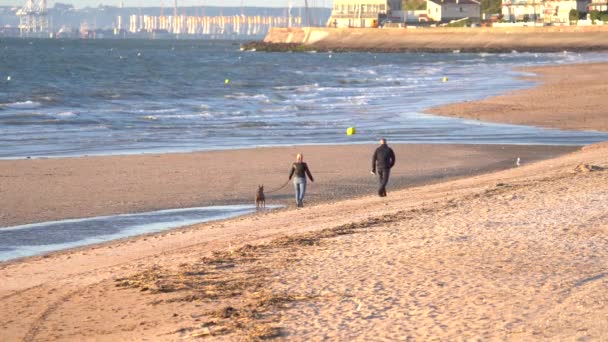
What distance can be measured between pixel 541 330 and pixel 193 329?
274 centimetres

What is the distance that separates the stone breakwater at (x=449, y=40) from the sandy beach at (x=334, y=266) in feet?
316

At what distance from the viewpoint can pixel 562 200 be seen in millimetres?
14266

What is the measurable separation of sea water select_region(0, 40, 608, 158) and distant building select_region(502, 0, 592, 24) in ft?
235

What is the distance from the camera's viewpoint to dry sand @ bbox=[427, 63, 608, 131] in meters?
32.2

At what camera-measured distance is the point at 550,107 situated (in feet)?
121

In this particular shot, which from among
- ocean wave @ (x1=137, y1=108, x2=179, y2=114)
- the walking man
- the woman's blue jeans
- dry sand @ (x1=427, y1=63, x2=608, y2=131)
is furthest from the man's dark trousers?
ocean wave @ (x1=137, y1=108, x2=179, y2=114)

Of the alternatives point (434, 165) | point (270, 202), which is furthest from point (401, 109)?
point (270, 202)

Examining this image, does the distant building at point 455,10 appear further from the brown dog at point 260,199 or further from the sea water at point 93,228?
the sea water at point 93,228

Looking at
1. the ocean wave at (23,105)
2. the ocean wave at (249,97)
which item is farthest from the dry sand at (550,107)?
the ocean wave at (23,105)

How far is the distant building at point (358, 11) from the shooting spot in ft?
519

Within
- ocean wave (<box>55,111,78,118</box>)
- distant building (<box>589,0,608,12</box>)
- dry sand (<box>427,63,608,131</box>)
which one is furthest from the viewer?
distant building (<box>589,0,608,12</box>)

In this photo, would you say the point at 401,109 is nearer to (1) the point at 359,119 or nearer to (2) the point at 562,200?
(1) the point at 359,119

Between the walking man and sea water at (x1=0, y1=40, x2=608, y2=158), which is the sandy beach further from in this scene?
sea water at (x1=0, y1=40, x2=608, y2=158)

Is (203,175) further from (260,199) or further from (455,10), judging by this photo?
(455,10)
